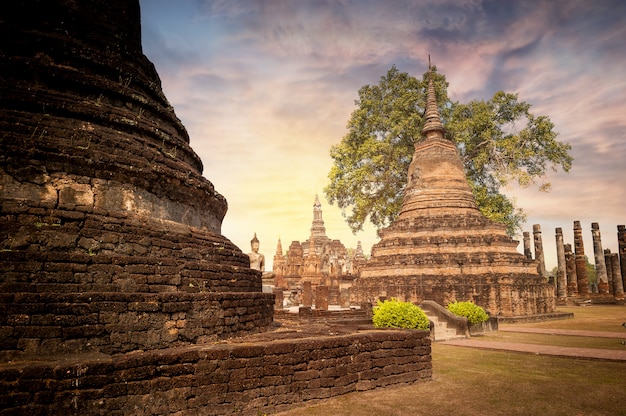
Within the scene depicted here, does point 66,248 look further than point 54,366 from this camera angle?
Yes

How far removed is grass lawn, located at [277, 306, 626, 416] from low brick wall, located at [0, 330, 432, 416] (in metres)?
0.27

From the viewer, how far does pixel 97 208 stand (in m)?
5.74

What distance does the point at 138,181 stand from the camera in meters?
6.30

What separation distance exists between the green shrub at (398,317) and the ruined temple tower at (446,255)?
9114mm

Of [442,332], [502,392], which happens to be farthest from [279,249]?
[502,392]

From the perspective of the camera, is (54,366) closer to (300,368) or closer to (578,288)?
(300,368)

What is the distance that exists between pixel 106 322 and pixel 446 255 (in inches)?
628

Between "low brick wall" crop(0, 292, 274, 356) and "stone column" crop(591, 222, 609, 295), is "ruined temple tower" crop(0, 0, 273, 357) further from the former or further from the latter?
"stone column" crop(591, 222, 609, 295)

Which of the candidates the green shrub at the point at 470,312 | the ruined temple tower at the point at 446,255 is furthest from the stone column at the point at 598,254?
the green shrub at the point at 470,312

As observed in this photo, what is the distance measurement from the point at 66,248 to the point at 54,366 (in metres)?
1.79

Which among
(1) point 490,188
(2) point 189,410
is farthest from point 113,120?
(1) point 490,188

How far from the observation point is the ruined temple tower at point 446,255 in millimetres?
16953

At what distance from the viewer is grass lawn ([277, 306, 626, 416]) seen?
201 inches

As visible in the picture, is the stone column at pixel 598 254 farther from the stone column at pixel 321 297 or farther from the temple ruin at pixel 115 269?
the temple ruin at pixel 115 269
